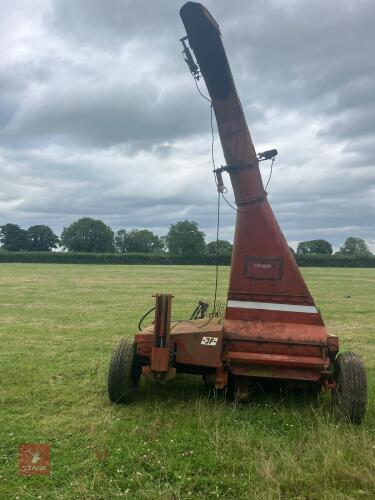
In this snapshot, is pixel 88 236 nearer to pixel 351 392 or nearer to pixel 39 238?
pixel 39 238

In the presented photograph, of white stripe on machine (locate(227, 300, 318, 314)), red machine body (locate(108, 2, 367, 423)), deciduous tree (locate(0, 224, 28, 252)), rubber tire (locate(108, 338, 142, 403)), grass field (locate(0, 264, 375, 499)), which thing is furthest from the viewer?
deciduous tree (locate(0, 224, 28, 252))

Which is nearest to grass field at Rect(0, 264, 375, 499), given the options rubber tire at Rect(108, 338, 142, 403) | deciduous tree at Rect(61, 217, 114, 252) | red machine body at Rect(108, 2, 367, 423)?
rubber tire at Rect(108, 338, 142, 403)

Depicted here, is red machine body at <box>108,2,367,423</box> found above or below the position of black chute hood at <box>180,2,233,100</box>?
below

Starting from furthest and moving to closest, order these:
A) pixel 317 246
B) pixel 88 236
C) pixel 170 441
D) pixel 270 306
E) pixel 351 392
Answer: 1. pixel 88 236
2. pixel 317 246
3. pixel 270 306
4. pixel 351 392
5. pixel 170 441

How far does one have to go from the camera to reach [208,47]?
6.37 metres

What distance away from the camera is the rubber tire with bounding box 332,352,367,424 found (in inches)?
212

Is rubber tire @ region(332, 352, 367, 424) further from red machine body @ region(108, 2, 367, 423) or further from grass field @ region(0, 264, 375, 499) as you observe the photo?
grass field @ region(0, 264, 375, 499)

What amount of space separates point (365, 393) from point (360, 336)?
6.54 m

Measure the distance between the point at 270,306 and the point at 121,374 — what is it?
2.01 metres

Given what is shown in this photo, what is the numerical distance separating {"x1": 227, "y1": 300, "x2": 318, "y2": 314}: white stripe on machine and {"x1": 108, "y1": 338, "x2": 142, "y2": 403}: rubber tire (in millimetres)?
1391

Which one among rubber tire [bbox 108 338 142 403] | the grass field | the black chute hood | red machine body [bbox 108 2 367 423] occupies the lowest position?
the grass field

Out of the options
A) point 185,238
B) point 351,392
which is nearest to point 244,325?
point 351,392

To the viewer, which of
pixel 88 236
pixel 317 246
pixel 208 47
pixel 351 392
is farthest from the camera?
pixel 88 236

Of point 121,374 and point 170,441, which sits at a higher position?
point 121,374
